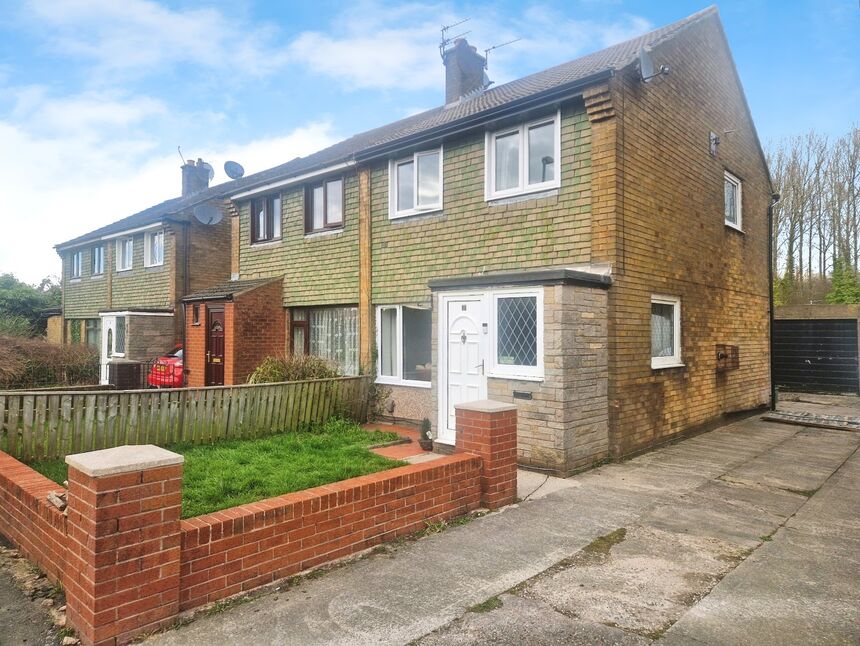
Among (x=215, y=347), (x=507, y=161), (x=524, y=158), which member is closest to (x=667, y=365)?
(x=524, y=158)

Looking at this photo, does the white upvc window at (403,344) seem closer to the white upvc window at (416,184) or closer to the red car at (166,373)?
the white upvc window at (416,184)

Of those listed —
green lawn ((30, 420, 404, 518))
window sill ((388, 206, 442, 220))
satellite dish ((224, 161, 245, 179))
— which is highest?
satellite dish ((224, 161, 245, 179))

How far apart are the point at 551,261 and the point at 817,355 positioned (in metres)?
12.6

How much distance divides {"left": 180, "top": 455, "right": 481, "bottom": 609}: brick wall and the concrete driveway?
0.16 m

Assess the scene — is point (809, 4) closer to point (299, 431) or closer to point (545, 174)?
point (545, 174)

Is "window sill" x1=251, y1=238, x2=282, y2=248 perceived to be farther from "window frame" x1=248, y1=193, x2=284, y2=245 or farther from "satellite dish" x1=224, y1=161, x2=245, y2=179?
"satellite dish" x1=224, y1=161, x2=245, y2=179

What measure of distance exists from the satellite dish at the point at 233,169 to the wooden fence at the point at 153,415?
14.9 meters

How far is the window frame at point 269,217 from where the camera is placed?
13281 millimetres

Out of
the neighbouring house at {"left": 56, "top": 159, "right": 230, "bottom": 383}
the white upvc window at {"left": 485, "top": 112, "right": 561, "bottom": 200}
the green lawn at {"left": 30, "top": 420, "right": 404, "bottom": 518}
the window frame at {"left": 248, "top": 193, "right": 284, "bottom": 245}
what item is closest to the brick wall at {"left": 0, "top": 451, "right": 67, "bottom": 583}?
the green lawn at {"left": 30, "top": 420, "right": 404, "bottom": 518}

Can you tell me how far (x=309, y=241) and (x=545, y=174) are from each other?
6.05m

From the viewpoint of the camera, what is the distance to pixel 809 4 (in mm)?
7117

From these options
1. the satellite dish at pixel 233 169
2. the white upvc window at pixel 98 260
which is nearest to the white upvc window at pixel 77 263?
the white upvc window at pixel 98 260

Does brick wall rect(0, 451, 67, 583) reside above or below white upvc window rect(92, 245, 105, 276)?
below

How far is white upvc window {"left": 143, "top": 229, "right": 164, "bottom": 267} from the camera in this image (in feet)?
61.4
